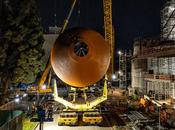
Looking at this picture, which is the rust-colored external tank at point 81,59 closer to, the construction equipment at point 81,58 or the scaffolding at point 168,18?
the construction equipment at point 81,58

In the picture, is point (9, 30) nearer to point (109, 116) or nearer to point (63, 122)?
point (63, 122)

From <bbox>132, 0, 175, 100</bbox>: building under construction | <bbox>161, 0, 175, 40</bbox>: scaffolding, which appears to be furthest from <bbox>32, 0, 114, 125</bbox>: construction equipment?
<bbox>161, 0, 175, 40</bbox>: scaffolding

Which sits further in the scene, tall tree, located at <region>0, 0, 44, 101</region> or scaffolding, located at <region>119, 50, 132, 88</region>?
scaffolding, located at <region>119, 50, 132, 88</region>

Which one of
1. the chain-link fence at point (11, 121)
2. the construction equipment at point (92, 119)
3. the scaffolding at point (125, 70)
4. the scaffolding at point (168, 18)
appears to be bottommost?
the construction equipment at point (92, 119)

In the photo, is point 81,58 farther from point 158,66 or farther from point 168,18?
point 168,18

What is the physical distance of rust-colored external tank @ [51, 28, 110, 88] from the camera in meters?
15.9

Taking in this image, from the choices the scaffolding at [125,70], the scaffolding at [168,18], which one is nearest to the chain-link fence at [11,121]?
the scaffolding at [168,18]

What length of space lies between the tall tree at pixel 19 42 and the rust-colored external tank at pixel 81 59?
471 inches

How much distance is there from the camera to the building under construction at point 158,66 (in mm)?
38875

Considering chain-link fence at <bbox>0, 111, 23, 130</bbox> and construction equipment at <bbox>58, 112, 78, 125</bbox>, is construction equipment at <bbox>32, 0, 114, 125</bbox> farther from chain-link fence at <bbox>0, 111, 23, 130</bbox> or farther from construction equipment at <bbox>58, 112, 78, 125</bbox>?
construction equipment at <bbox>58, 112, 78, 125</bbox>

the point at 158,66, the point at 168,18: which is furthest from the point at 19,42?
the point at 168,18

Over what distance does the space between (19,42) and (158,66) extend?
2691 cm

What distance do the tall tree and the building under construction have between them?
13.2m

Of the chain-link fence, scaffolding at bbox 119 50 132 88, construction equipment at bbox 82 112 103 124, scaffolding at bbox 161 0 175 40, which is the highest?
scaffolding at bbox 161 0 175 40
